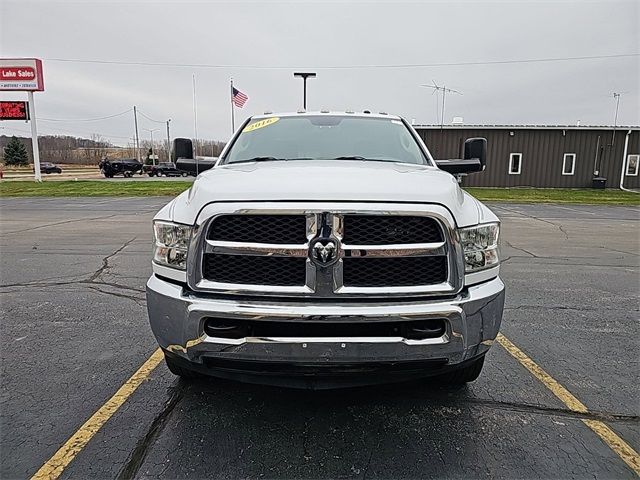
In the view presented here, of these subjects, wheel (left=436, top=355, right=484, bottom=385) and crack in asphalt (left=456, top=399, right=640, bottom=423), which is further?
wheel (left=436, top=355, right=484, bottom=385)

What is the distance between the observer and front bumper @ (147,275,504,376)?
81.5 inches

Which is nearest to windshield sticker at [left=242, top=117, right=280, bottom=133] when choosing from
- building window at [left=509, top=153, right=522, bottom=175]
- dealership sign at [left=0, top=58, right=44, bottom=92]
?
building window at [left=509, top=153, right=522, bottom=175]

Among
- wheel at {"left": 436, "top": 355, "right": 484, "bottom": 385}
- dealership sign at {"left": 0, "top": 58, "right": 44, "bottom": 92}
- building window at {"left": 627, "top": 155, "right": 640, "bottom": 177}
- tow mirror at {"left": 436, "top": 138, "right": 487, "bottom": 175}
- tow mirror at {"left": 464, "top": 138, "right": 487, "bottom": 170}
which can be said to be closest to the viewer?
wheel at {"left": 436, "top": 355, "right": 484, "bottom": 385}

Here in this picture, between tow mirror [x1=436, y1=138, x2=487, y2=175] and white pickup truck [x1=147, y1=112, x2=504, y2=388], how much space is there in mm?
1614

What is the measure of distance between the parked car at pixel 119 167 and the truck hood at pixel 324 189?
4518 cm

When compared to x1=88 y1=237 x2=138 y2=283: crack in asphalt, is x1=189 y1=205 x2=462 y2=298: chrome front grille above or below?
above

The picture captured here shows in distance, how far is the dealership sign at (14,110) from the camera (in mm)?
28906

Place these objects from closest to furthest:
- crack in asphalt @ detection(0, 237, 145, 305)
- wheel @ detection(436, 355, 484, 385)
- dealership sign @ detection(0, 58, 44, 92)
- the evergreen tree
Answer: wheel @ detection(436, 355, 484, 385)
crack in asphalt @ detection(0, 237, 145, 305)
dealership sign @ detection(0, 58, 44, 92)
the evergreen tree

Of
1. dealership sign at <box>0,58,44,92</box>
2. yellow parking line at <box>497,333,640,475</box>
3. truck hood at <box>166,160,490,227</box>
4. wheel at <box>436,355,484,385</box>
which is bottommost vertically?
yellow parking line at <box>497,333,640,475</box>

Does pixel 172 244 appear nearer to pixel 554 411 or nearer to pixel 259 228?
pixel 259 228

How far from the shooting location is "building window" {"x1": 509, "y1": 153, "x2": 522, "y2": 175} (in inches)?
1065

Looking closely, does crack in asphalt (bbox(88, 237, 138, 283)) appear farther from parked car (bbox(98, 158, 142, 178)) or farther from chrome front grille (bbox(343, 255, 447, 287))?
parked car (bbox(98, 158, 142, 178))

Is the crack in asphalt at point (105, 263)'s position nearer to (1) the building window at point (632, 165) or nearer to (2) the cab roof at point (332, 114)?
(2) the cab roof at point (332, 114)

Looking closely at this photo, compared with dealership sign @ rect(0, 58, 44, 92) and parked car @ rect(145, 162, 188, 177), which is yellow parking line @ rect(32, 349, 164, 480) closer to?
dealership sign @ rect(0, 58, 44, 92)
